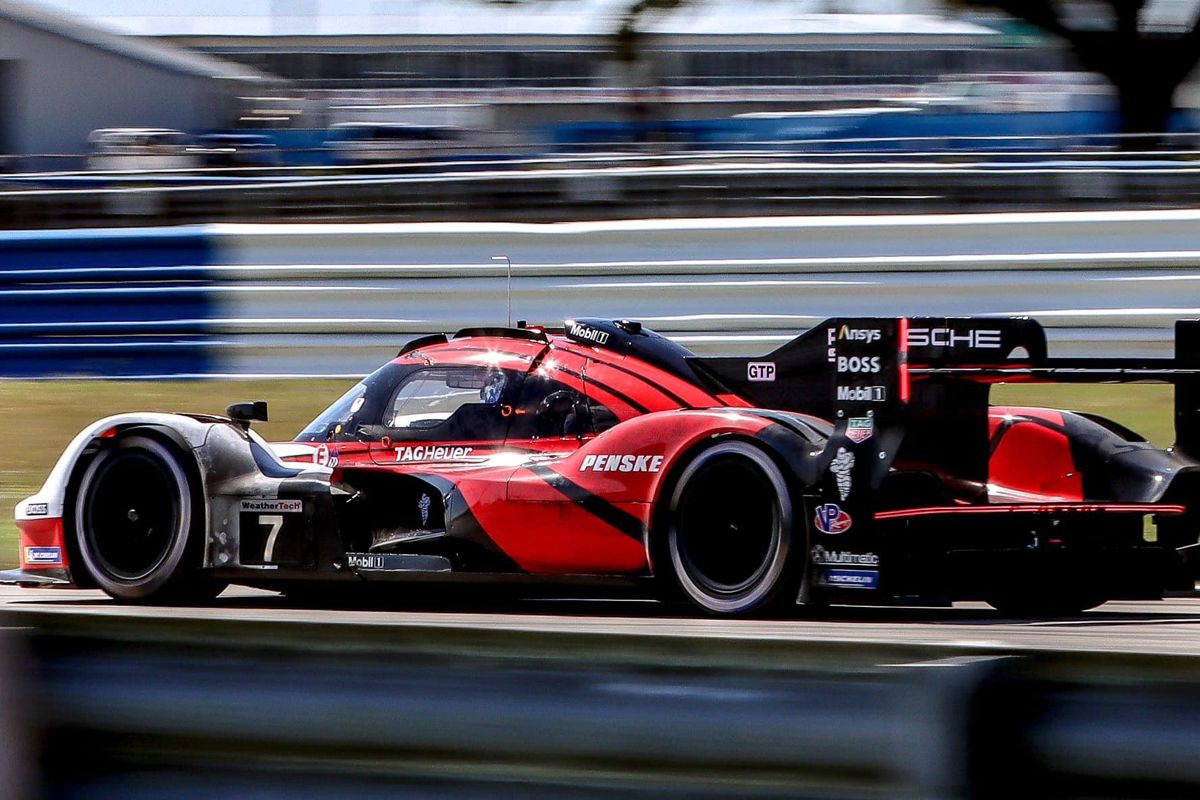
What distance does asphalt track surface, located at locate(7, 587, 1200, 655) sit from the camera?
17.5 feet

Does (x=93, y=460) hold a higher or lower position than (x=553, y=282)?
lower

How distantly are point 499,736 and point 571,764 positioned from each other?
0.36 feet

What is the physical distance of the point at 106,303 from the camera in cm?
1294

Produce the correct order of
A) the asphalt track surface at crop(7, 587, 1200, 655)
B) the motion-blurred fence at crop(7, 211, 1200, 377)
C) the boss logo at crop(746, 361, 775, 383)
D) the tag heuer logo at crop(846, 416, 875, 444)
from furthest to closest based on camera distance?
the motion-blurred fence at crop(7, 211, 1200, 377)
the boss logo at crop(746, 361, 775, 383)
the tag heuer logo at crop(846, 416, 875, 444)
the asphalt track surface at crop(7, 587, 1200, 655)

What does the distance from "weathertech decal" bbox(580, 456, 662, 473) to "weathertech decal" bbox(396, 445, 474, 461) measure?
68 cm

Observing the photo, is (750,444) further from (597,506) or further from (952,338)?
(952,338)

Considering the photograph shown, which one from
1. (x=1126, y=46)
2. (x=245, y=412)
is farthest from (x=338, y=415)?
(x=1126, y=46)

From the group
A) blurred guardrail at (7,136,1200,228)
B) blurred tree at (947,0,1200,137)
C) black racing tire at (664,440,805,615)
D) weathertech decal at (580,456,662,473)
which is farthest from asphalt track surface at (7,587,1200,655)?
blurred tree at (947,0,1200,137)

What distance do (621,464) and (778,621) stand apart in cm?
81

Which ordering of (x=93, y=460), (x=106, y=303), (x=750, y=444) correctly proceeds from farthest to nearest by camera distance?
(x=106, y=303)
(x=93, y=460)
(x=750, y=444)

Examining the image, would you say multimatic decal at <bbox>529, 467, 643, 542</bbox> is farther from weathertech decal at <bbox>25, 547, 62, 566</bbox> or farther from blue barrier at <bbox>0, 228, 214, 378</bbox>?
blue barrier at <bbox>0, 228, 214, 378</bbox>

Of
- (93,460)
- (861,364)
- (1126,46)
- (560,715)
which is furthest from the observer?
(1126,46)

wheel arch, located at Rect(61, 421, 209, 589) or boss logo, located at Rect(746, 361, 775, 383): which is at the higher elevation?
boss logo, located at Rect(746, 361, 775, 383)

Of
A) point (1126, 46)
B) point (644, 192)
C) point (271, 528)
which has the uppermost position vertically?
point (1126, 46)
